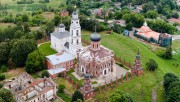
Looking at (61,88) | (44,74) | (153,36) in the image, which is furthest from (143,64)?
(44,74)

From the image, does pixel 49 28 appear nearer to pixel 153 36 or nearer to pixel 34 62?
pixel 34 62

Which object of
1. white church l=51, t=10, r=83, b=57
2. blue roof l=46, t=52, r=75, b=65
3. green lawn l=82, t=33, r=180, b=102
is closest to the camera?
green lawn l=82, t=33, r=180, b=102

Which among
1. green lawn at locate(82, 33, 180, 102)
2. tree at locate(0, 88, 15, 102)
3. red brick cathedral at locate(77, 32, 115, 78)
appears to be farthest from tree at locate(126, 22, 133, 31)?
tree at locate(0, 88, 15, 102)

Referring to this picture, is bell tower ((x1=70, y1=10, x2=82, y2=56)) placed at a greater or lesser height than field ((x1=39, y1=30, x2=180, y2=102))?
greater

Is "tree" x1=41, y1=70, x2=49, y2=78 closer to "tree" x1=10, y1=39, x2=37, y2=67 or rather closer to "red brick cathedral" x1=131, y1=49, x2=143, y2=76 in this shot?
"tree" x1=10, y1=39, x2=37, y2=67

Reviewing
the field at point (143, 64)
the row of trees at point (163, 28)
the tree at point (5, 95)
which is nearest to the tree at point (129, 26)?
the row of trees at point (163, 28)

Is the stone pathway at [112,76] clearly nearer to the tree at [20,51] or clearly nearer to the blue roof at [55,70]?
the blue roof at [55,70]

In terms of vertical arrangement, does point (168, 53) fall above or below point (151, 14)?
below
